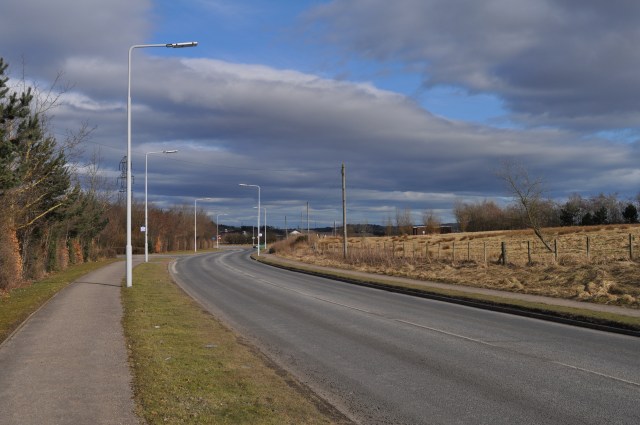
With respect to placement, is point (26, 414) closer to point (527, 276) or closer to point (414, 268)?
point (527, 276)

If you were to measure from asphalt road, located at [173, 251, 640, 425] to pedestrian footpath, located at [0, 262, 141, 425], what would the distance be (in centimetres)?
268

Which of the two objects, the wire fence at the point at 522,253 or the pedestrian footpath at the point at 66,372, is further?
the wire fence at the point at 522,253

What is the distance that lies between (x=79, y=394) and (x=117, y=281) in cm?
2037

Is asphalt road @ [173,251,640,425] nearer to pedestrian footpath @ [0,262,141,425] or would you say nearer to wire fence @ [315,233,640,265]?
pedestrian footpath @ [0,262,141,425]

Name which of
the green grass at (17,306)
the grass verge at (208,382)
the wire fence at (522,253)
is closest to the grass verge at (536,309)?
the wire fence at (522,253)

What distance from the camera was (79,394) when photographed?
6.86 m

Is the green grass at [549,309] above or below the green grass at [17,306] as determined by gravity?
below

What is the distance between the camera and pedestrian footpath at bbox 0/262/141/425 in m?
6.10

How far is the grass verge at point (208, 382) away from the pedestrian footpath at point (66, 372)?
0.28m

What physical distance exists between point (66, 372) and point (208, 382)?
2041mm

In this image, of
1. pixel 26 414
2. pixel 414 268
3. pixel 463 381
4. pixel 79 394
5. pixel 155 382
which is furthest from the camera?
pixel 414 268

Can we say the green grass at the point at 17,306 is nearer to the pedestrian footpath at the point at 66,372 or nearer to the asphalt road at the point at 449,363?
the pedestrian footpath at the point at 66,372

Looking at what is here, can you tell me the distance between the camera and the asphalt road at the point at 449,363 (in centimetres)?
680

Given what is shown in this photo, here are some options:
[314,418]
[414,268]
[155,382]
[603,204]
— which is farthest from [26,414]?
[603,204]
